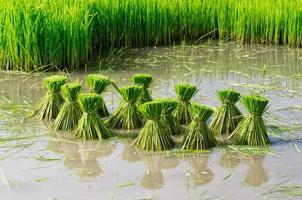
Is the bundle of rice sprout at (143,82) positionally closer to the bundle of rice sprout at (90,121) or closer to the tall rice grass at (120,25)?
the bundle of rice sprout at (90,121)

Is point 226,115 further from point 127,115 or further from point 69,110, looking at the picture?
point 69,110

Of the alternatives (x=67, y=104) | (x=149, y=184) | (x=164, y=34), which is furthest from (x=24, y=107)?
A: (x=164, y=34)

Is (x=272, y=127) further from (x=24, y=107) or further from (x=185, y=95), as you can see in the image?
(x=24, y=107)

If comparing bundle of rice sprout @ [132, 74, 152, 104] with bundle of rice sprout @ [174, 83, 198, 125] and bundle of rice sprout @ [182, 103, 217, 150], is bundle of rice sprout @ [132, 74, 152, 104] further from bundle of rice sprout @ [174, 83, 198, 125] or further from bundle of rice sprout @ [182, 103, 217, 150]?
bundle of rice sprout @ [182, 103, 217, 150]

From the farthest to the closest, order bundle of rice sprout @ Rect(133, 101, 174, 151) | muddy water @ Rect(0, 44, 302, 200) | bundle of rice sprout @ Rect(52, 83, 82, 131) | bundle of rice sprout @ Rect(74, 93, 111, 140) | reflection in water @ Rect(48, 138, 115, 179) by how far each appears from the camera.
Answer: bundle of rice sprout @ Rect(52, 83, 82, 131) → bundle of rice sprout @ Rect(74, 93, 111, 140) → bundle of rice sprout @ Rect(133, 101, 174, 151) → reflection in water @ Rect(48, 138, 115, 179) → muddy water @ Rect(0, 44, 302, 200)

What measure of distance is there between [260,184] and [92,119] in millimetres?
1222

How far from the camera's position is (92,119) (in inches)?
171

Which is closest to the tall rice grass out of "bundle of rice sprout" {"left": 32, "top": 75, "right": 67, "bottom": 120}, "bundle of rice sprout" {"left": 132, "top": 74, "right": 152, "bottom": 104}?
"bundle of rice sprout" {"left": 32, "top": 75, "right": 67, "bottom": 120}

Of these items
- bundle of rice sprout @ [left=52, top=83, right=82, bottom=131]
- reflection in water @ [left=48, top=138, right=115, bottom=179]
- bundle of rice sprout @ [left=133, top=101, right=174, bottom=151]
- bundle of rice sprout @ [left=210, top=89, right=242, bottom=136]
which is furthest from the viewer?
bundle of rice sprout @ [left=52, top=83, right=82, bottom=131]

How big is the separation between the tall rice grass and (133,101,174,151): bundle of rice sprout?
2403 millimetres

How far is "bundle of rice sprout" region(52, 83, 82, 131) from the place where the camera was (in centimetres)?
452

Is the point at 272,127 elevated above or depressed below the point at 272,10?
below

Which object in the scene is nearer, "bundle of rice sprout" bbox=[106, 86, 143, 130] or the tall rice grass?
"bundle of rice sprout" bbox=[106, 86, 143, 130]

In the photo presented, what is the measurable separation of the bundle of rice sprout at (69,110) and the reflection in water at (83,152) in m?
0.18
